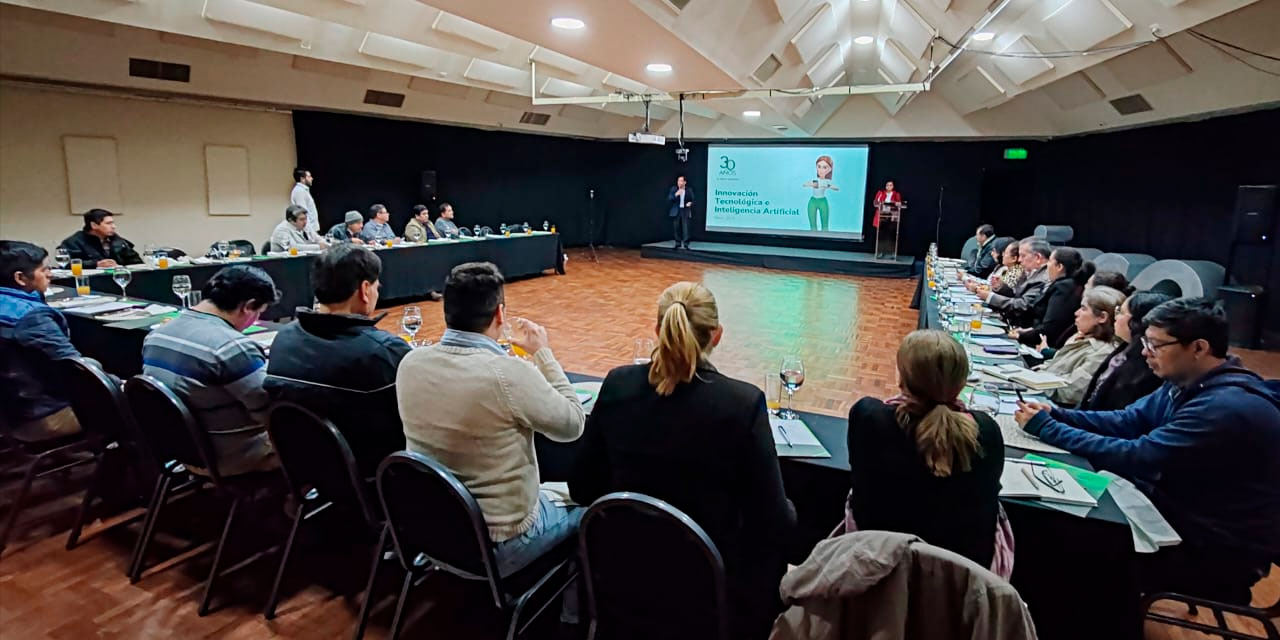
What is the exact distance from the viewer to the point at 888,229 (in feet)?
40.9

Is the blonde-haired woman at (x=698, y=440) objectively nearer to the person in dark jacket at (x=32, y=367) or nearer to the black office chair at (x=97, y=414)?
the black office chair at (x=97, y=414)

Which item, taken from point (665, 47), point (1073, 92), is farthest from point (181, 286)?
point (1073, 92)

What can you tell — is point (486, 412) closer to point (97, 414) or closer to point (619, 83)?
point (97, 414)

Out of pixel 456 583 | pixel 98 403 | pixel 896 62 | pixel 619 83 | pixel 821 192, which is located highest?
pixel 896 62

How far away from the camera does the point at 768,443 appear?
1.50m

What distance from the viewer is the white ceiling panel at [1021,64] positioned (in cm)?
630

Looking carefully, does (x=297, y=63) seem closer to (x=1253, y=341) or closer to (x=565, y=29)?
(x=565, y=29)

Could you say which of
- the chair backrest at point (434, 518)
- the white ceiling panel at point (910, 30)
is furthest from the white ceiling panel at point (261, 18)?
the chair backrest at point (434, 518)

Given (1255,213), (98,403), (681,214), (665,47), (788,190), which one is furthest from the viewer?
(681,214)

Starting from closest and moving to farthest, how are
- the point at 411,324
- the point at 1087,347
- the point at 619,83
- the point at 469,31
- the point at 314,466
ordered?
the point at 314,466, the point at 411,324, the point at 1087,347, the point at 469,31, the point at 619,83

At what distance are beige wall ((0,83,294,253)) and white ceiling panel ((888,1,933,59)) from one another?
7770 mm

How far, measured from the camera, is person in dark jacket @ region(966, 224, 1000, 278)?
277 inches

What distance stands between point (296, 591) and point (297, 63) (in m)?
7.10

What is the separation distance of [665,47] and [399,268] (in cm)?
455
